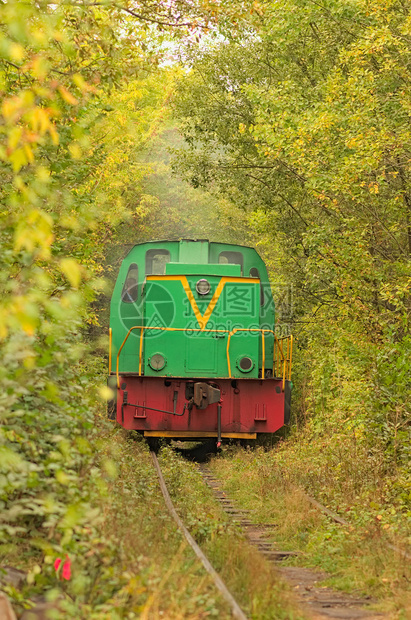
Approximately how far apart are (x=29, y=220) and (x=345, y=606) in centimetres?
353

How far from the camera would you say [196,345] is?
1057 cm

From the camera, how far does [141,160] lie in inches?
1248

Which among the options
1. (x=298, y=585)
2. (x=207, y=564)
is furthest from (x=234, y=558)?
(x=298, y=585)

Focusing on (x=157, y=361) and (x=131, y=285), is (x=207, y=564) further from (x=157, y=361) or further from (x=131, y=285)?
(x=131, y=285)

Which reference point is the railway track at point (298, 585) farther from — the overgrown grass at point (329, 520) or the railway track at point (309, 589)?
the overgrown grass at point (329, 520)

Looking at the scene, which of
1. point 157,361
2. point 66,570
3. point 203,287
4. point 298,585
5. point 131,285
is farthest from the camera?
point 131,285

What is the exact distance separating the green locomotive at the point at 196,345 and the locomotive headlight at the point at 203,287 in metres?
0.02

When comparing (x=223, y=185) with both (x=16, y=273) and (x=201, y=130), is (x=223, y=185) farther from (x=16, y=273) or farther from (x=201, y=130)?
(x=16, y=273)

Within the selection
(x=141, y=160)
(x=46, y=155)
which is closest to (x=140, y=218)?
(x=141, y=160)

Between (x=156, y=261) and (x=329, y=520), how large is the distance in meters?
5.35

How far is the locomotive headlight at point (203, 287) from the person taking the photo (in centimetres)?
1063

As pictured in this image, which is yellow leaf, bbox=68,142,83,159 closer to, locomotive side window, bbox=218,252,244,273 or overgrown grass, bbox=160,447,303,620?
overgrown grass, bbox=160,447,303,620

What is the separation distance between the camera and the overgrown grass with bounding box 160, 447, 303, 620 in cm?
470

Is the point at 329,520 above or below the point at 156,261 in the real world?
below
